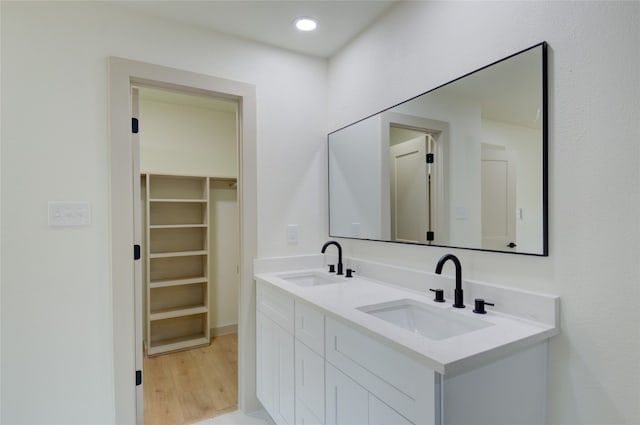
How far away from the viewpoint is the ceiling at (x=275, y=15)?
184 cm

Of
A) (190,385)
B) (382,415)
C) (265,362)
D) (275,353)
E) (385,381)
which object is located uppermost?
(385,381)

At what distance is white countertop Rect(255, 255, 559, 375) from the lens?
947mm

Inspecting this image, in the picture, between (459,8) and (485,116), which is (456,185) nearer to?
(485,116)

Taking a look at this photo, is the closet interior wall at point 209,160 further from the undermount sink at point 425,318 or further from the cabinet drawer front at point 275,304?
the undermount sink at point 425,318

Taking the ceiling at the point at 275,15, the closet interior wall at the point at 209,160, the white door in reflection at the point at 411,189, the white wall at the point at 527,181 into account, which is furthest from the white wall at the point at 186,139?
the white wall at the point at 527,181

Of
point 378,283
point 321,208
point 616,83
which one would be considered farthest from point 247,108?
point 616,83

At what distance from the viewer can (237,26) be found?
2.06 metres

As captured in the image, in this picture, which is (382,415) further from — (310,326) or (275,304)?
(275,304)

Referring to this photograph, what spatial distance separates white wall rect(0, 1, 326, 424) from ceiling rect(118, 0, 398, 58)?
0.13 metres

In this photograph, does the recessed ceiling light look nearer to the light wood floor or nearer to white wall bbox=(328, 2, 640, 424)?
white wall bbox=(328, 2, 640, 424)

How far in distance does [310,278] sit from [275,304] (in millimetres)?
415

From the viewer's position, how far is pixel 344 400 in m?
1.31

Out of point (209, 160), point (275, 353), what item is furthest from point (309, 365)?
point (209, 160)

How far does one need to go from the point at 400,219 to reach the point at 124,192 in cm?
154
